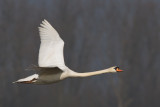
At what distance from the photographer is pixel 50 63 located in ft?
46.3

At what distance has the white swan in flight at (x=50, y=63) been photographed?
14008 mm

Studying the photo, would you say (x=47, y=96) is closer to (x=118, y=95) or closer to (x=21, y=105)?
(x=21, y=105)

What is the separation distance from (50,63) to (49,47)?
496 mm

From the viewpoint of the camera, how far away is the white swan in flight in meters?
14.0

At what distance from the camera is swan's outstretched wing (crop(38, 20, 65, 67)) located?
46.8 ft

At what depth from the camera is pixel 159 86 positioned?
Result: 136ft

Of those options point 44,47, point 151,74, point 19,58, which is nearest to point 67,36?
point 19,58

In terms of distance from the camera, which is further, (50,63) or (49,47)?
(49,47)

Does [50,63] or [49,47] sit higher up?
[49,47]

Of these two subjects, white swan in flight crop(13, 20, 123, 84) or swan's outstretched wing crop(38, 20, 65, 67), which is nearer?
white swan in flight crop(13, 20, 123, 84)

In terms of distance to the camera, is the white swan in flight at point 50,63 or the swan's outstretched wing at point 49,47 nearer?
the white swan in flight at point 50,63

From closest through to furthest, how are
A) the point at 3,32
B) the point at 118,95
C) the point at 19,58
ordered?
the point at 118,95, the point at 19,58, the point at 3,32

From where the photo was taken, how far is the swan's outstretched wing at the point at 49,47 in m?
14.2

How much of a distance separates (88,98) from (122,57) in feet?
10.1
